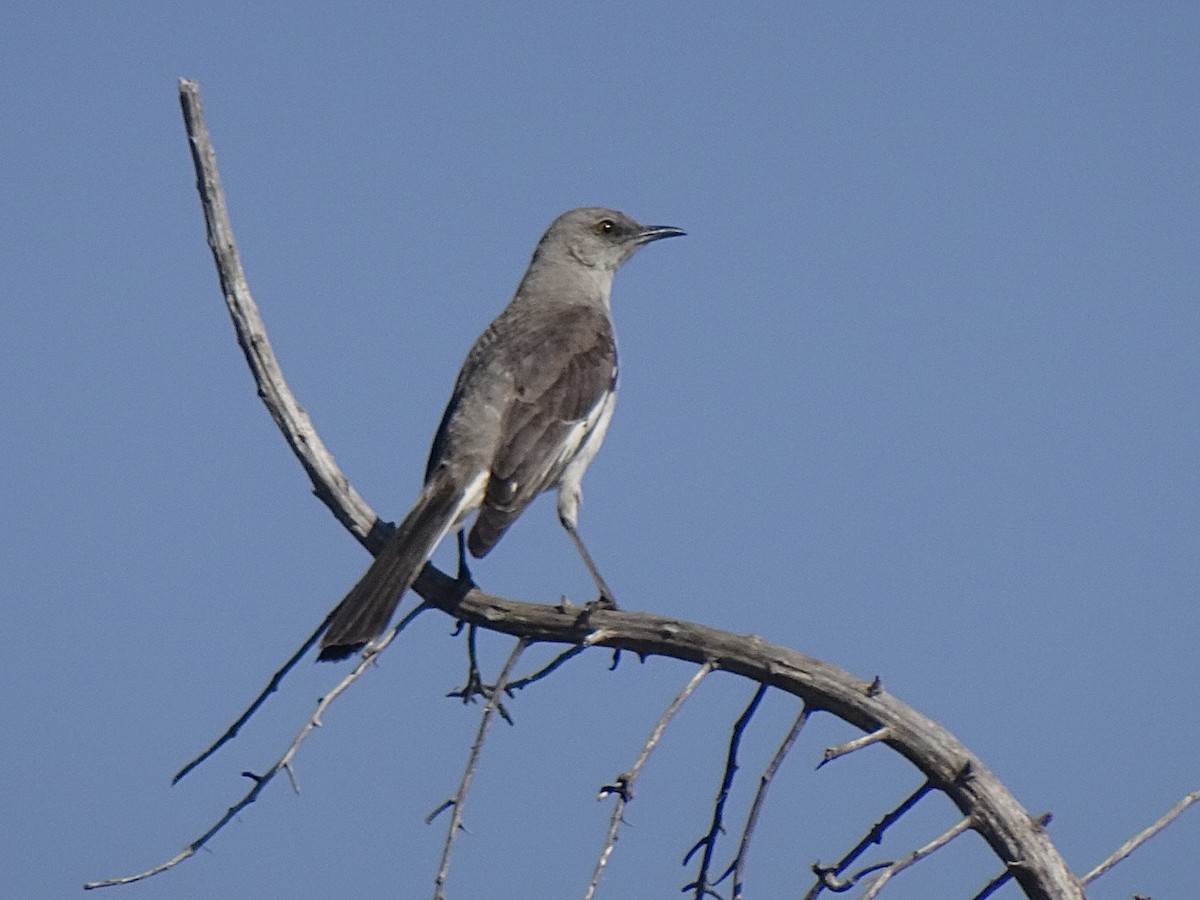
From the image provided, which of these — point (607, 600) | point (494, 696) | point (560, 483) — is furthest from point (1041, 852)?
point (560, 483)

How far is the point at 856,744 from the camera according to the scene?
3.90 meters

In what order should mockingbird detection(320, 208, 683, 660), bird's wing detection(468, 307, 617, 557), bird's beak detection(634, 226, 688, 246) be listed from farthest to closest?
bird's beak detection(634, 226, 688, 246) < bird's wing detection(468, 307, 617, 557) < mockingbird detection(320, 208, 683, 660)

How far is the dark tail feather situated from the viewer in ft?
15.3

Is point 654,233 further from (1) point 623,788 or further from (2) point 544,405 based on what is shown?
(1) point 623,788

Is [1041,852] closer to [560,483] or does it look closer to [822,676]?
[822,676]

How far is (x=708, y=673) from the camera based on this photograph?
4.25 m

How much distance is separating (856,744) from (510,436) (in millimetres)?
2728

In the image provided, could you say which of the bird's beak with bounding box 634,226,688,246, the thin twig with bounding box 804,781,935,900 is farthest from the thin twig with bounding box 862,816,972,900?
the bird's beak with bounding box 634,226,688,246

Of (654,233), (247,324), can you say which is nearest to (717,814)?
(247,324)

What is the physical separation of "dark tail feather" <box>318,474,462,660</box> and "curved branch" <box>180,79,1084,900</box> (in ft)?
0.36

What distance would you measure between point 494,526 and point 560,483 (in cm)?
76

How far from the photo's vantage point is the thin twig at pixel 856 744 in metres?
3.76

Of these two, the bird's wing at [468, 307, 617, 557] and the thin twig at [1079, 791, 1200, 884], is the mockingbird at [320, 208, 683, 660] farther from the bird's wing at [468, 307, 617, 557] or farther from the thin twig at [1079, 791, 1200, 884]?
the thin twig at [1079, 791, 1200, 884]

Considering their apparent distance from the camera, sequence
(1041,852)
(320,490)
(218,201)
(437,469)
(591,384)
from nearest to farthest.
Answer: (1041,852) → (218,201) → (320,490) → (437,469) → (591,384)
